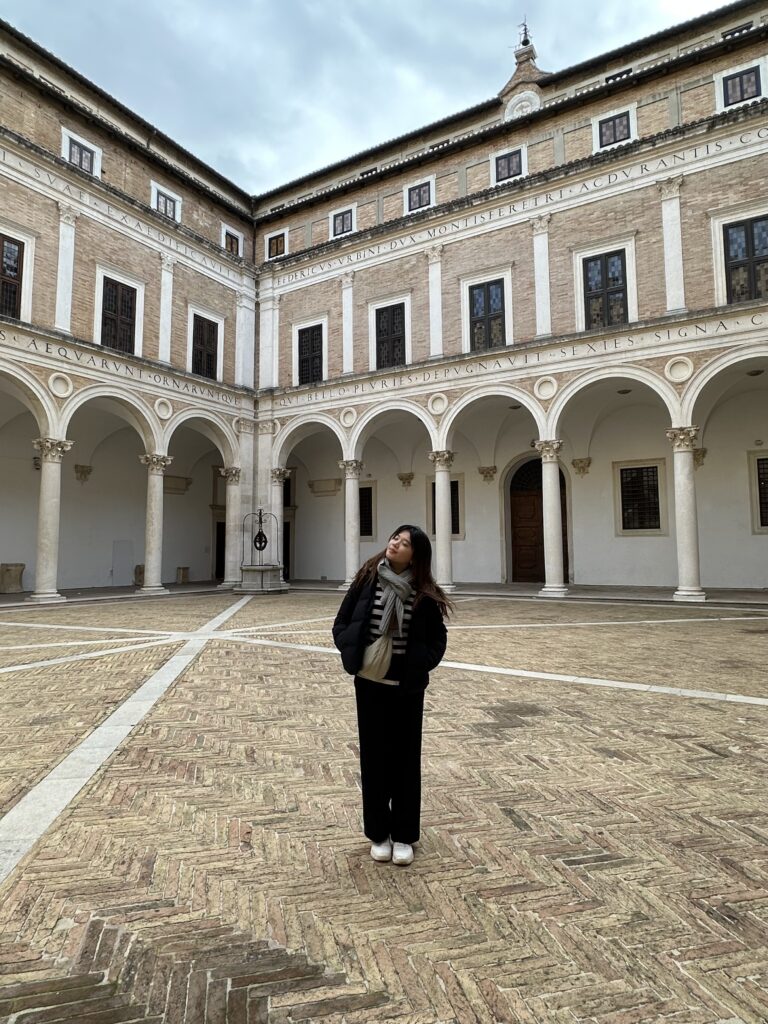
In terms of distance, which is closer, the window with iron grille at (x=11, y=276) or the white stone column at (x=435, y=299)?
the window with iron grille at (x=11, y=276)

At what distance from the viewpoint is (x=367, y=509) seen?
26.0 meters

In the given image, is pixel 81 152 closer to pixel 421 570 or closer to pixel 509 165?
pixel 509 165

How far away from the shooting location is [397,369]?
65.1 ft

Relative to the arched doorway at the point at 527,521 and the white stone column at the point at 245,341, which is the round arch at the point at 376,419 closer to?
the arched doorway at the point at 527,521

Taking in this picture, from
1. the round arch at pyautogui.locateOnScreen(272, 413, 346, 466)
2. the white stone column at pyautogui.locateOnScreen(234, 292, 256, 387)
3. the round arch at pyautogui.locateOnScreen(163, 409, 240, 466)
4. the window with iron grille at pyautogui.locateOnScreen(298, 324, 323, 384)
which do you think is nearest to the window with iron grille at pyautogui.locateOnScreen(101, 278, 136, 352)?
the round arch at pyautogui.locateOnScreen(163, 409, 240, 466)

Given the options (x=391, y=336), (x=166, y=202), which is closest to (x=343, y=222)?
(x=391, y=336)

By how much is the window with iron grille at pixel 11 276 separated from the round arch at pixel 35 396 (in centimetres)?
172

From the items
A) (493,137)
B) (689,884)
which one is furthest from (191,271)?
(689,884)

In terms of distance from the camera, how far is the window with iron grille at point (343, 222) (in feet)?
74.6

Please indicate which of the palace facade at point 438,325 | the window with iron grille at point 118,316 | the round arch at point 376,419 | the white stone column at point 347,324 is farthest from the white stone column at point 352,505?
the window with iron grille at point 118,316

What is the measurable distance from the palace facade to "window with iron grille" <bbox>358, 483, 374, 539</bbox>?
147 mm

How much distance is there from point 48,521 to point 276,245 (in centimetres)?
1465

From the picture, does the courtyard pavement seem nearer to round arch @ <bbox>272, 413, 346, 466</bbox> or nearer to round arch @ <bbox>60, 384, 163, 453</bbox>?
round arch @ <bbox>60, 384, 163, 453</bbox>

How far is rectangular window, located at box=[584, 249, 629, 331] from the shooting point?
16.8m
